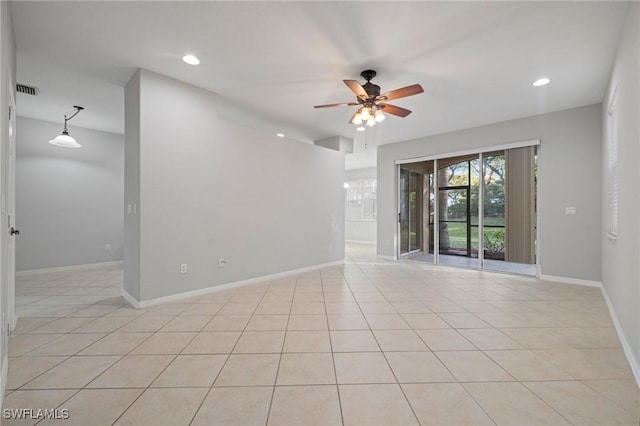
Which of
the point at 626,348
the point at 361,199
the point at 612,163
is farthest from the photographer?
the point at 361,199

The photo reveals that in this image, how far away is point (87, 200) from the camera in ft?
18.2

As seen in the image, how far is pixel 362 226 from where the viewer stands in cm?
1018

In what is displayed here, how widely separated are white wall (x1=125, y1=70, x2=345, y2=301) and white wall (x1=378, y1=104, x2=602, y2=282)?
4049mm

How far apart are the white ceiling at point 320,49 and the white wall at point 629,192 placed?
1.27 feet

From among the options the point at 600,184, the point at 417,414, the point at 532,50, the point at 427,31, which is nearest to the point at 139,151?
the point at 427,31

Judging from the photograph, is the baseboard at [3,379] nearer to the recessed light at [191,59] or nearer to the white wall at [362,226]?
the recessed light at [191,59]

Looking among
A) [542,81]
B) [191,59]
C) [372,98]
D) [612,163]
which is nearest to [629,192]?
[612,163]

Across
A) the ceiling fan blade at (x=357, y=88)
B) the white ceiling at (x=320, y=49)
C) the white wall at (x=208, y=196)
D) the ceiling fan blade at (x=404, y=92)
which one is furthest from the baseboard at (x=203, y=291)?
the ceiling fan blade at (x=404, y=92)

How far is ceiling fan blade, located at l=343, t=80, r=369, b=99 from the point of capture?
285 centimetres

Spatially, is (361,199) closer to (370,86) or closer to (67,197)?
(370,86)

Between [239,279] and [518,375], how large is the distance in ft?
11.6

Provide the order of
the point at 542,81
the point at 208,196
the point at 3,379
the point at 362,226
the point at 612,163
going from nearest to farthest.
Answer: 1. the point at 3,379
2. the point at 612,163
3. the point at 542,81
4. the point at 208,196
5. the point at 362,226

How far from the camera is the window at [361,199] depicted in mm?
9992

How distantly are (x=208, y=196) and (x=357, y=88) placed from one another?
96.9 inches
